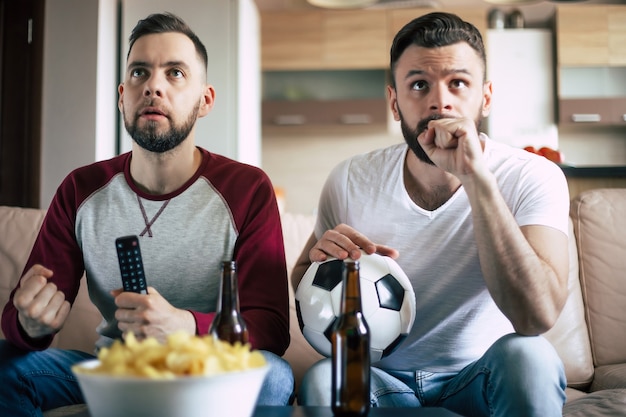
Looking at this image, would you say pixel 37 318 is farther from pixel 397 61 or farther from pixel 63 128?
pixel 63 128

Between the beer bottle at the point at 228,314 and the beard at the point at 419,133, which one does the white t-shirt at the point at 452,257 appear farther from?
the beer bottle at the point at 228,314

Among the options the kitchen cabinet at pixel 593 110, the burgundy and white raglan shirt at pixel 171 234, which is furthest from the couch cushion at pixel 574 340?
the kitchen cabinet at pixel 593 110

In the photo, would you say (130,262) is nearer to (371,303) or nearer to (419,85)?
(371,303)

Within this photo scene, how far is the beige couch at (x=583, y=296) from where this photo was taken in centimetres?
180

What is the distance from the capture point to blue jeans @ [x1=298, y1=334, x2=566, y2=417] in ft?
3.82

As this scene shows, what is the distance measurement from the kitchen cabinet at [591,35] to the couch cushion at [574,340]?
3803 millimetres

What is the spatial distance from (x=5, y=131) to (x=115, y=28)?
2.87 feet

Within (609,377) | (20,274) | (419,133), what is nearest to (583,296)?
(609,377)

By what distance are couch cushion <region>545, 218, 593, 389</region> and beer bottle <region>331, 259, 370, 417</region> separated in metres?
1.05

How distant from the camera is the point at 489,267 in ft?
4.40

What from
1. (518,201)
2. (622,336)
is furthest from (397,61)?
(622,336)

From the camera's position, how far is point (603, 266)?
189 cm

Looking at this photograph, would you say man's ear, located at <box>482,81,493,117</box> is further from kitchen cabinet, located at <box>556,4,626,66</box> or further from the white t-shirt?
kitchen cabinet, located at <box>556,4,626,66</box>

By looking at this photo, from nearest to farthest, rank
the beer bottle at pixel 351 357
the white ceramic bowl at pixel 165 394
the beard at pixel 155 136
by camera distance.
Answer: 1. the white ceramic bowl at pixel 165 394
2. the beer bottle at pixel 351 357
3. the beard at pixel 155 136
